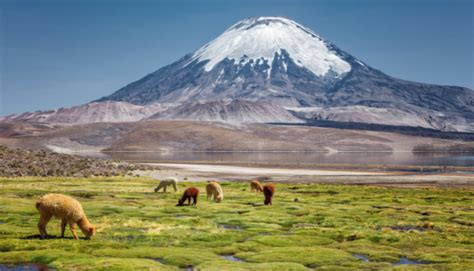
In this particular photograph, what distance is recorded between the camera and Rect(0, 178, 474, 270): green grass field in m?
20.1

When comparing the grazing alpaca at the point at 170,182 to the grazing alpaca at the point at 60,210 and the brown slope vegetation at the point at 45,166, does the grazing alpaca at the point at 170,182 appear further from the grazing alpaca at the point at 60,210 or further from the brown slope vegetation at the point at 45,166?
the brown slope vegetation at the point at 45,166

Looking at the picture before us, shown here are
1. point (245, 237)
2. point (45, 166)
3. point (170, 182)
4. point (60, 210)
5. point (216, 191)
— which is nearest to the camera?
point (60, 210)

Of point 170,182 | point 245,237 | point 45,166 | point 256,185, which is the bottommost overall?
point 245,237

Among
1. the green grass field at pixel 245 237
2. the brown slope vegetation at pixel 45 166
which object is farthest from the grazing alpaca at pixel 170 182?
the brown slope vegetation at pixel 45 166

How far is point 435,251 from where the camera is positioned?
23078 millimetres

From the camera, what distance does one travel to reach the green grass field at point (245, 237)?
20062 millimetres

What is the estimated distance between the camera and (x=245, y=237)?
2588 cm

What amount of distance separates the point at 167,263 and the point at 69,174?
5408 cm

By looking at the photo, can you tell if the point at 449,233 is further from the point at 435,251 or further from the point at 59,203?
the point at 59,203

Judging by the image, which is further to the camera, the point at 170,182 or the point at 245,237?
the point at 170,182

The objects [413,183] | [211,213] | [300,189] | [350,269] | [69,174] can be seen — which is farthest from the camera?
[413,183]

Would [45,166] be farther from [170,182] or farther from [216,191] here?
[216,191]

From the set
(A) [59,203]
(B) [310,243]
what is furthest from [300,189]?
(A) [59,203]

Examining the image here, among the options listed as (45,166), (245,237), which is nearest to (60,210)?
(245,237)
